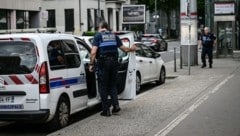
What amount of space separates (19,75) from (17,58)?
12.2 inches

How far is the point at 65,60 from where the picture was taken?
33.8 feet

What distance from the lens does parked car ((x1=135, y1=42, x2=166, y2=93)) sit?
53.4 ft

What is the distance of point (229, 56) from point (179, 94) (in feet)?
59.3

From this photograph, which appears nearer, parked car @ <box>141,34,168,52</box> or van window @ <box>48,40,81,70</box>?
van window @ <box>48,40,81,70</box>

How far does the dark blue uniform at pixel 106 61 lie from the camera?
1098cm

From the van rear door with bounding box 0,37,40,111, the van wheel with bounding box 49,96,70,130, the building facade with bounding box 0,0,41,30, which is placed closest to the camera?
the van rear door with bounding box 0,37,40,111

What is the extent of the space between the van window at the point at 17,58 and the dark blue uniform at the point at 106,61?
181cm

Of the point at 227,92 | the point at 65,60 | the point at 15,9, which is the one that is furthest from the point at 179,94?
the point at 15,9

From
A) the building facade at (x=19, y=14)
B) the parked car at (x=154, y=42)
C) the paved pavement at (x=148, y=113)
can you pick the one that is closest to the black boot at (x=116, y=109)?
the paved pavement at (x=148, y=113)

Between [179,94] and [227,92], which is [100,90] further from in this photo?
[227,92]

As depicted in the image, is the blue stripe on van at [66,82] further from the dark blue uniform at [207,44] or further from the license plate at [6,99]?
the dark blue uniform at [207,44]

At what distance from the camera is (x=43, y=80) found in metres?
9.40

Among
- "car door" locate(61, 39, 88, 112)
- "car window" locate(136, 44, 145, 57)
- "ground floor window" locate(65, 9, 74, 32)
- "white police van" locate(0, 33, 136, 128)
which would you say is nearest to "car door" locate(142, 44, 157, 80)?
"car window" locate(136, 44, 145, 57)

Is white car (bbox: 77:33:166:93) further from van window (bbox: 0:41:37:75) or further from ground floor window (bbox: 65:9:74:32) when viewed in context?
ground floor window (bbox: 65:9:74:32)
